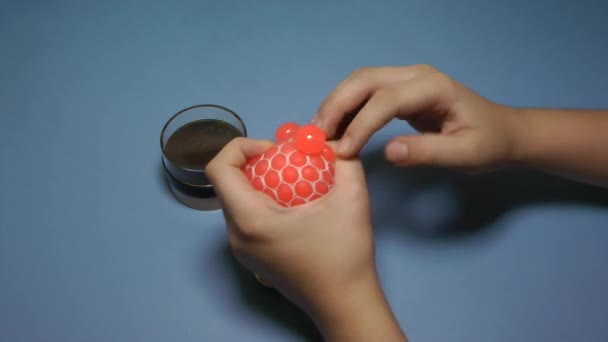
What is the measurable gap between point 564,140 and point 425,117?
335mm

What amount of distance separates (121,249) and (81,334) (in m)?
0.20

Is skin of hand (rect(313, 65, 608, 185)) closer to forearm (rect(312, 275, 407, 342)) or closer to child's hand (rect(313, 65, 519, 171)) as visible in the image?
child's hand (rect(313, 65, 519, 171))

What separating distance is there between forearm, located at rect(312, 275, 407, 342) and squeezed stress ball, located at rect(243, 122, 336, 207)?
0.18m

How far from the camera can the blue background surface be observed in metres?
1.14

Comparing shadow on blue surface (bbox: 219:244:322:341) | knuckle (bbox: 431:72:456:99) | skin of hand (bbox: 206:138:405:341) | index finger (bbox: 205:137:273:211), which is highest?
knuckle (bbox: 431:72:456:99)

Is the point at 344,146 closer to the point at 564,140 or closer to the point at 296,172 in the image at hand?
the point at 296,172

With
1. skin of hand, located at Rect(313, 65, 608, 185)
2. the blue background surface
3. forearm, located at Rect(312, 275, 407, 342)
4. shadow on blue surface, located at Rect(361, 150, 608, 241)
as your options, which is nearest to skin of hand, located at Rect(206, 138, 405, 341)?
forearm, located at Rect(312, 275, 407, 342)

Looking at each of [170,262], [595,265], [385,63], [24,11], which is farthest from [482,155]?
[24,11]

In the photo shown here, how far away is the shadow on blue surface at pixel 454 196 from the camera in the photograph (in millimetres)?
1250

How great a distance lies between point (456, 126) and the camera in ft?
3.34

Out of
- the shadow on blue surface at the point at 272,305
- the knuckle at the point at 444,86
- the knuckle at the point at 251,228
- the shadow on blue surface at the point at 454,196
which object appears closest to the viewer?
the knuckle at the point at 251,228

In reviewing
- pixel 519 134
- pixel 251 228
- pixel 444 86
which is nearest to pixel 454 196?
pixel 519 134

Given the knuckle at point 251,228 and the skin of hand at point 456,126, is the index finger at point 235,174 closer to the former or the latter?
the knuckle at point 251,228

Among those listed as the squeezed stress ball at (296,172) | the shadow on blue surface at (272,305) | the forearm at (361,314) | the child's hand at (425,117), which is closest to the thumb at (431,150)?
the child's hand at (425,117)
